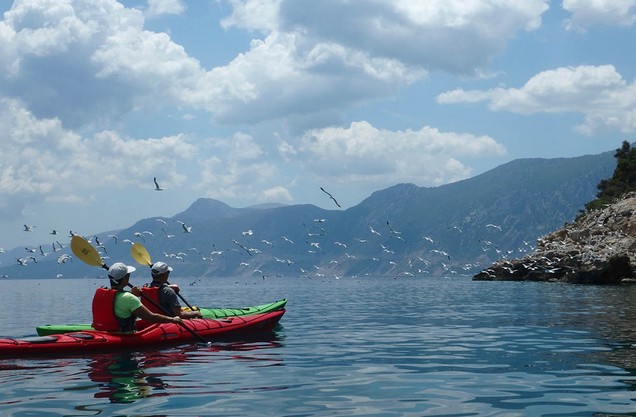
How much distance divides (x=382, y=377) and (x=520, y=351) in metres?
5.13

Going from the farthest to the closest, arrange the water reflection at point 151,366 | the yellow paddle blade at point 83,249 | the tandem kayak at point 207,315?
the yellow paddle blade at point 83,249
the tandem kayak at point 207,315
the water reflection at point 151,366

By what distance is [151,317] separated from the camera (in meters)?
17.9

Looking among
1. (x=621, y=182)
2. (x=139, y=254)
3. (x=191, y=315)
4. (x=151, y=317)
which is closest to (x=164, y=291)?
(x=151, y=317)

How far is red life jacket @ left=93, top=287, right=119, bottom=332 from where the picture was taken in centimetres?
1726

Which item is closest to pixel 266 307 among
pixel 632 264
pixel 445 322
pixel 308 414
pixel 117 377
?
pixel 445 322

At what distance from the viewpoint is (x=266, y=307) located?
84.6 ft

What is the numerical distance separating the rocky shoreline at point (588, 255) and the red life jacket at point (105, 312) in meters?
54.3

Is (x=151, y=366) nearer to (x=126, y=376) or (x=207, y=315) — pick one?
(x=126, y=376)

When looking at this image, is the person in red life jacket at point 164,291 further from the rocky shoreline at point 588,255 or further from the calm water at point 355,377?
the rocky shoreline at point 588,255

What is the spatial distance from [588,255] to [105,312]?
6040 cm

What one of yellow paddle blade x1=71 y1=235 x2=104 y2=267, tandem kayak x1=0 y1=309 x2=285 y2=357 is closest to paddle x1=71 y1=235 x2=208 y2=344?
yellow paddle blade x1=71 y1=235 x2=104 y2=267

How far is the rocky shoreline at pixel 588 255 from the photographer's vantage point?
62.9m

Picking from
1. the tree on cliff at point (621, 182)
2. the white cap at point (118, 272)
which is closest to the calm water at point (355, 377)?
the white cap at point (118, 272)

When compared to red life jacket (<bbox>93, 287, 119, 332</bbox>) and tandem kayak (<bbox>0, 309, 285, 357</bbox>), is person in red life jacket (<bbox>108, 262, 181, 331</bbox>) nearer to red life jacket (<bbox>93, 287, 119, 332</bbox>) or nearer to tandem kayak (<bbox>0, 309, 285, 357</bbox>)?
red life jacket (<bbox>93, 287, 119, 332</bbox>)
